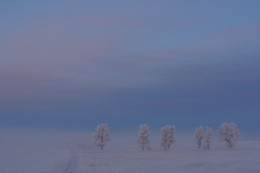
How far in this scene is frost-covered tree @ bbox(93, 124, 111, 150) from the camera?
342 feet

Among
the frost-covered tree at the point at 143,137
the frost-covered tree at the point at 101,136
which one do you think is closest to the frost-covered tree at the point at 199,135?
the frost-covered tree at the point at 143,137

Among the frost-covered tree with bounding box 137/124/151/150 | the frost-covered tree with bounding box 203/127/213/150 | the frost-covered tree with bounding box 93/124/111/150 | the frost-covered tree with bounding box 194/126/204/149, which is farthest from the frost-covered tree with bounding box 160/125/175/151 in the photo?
the frost-covered tree with bounding box 93/124/111/150

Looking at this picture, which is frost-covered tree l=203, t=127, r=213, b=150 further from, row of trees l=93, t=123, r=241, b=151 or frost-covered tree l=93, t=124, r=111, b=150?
frost-covered tree l=93, t=124, r=111, b=150

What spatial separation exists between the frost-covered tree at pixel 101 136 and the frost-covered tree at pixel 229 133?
3402 centimetres

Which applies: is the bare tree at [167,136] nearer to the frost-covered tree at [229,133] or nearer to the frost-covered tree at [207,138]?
the frost-covered tree at [207,138]

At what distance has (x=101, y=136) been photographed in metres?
105

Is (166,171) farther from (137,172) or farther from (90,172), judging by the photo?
(90,172)

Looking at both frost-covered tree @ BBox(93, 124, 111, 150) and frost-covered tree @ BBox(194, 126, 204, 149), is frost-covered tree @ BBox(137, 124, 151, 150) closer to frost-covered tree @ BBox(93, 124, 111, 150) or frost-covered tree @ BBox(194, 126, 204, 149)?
frost-covered tree @ BBox(93, 124, 111, 150)

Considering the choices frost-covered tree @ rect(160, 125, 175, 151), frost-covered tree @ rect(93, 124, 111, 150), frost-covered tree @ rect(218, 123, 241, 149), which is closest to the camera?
frost-covered tree @ rect(218, 123, 241, 149)

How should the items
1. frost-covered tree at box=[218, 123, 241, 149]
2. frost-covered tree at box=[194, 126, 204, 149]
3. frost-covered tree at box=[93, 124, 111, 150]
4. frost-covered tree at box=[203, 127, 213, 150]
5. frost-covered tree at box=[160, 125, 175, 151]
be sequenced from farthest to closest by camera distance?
frost-covered tree at box=[194, 126, 204, 149] → frost-covered tree at box=[93, 124, 111, 150] → frost-covered tree at box=[203, 127, 213, 150] → frost-covered tree at box=[160, 125, 175, 151] → frost-covered tree at box=[218, 123, 241, 149]

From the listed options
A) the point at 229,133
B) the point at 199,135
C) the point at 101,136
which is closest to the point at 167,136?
the point at 199,135

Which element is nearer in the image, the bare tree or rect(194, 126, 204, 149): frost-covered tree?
the bare tree

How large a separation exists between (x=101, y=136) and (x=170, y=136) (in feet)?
70.3

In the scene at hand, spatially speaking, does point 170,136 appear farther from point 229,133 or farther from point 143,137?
point 229,133
